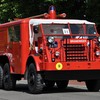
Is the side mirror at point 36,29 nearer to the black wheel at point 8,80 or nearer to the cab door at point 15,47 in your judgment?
the cab door at point 15,47

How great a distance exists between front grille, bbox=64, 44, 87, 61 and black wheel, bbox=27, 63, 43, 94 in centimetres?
123

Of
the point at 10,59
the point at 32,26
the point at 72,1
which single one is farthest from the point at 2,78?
the point at 72,1

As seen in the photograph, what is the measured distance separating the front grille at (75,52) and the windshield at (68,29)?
2.47 feet

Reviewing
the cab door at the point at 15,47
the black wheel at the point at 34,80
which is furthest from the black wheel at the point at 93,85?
the cab door at the point at 15,47

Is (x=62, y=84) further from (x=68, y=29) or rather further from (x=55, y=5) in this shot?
(x=55, y=5)

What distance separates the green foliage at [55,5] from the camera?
26.3 meters

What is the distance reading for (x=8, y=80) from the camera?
18.8 m

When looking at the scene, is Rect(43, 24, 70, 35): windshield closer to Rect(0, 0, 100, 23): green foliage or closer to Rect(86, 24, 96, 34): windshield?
Rect(86, 24, 96, 34): windshield

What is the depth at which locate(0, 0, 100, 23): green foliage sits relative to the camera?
86.2 feet

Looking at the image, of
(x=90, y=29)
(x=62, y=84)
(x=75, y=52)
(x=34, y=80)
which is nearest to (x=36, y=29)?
(x=75, y=52)

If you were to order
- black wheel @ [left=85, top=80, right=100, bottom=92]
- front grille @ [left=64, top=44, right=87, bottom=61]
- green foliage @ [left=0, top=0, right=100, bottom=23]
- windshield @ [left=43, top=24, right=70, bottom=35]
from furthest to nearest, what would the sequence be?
green foliage @ [left=0, top=0, right=100, bottom=23] → black wheel @ [left=85, top=80, right=100, bottom=92] → windshield @ [left=43, top=24, right=70, bottom=35] → front grille @ [left=64, top=44, right=87, bottom=61]

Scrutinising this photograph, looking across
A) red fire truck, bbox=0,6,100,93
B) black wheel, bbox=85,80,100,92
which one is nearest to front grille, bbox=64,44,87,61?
red fire truck, bbox=0,6,100,93

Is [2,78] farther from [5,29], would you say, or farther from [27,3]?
[27,3]

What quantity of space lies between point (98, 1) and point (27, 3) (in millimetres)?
6406
